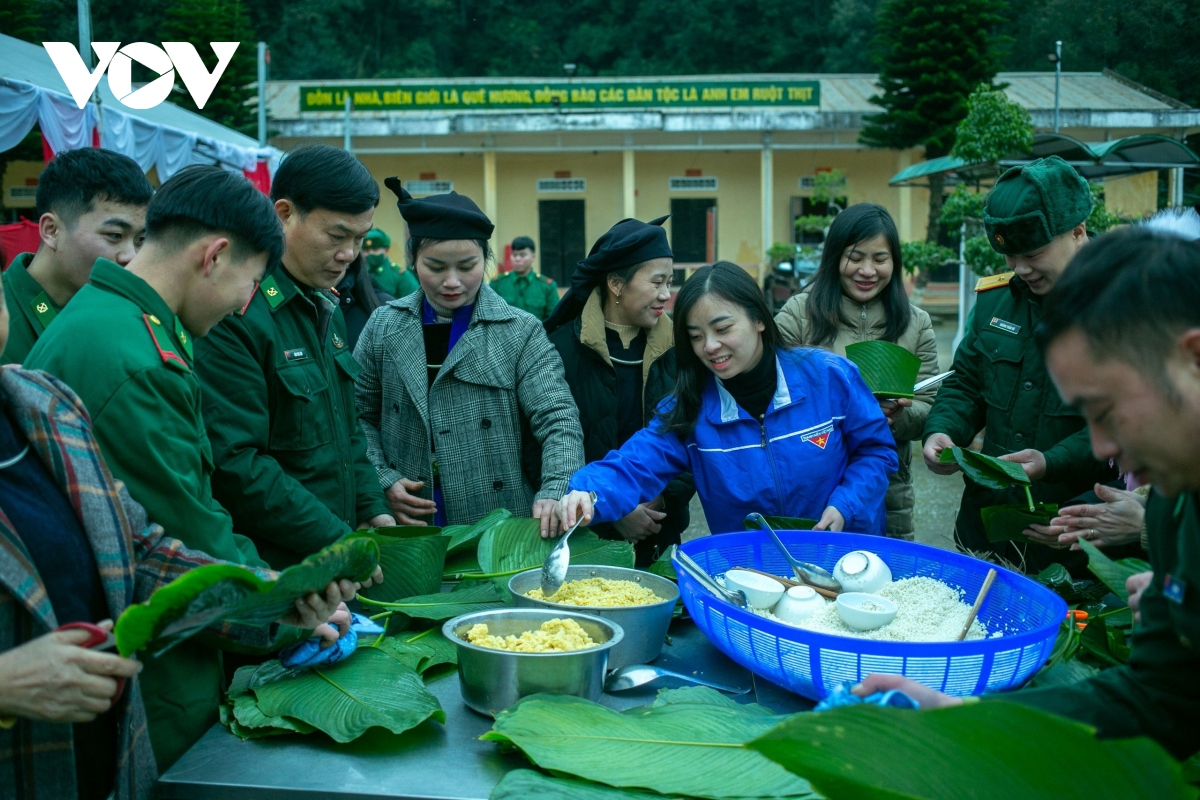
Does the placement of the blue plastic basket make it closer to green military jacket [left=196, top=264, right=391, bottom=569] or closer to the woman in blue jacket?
the woman in blue jacket

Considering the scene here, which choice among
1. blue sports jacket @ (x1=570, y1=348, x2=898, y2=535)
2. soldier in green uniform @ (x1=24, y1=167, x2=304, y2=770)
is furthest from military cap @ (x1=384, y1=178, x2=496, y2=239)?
soldier in green uniform @ (x1=24, y1=167, x2=304, y2=770)

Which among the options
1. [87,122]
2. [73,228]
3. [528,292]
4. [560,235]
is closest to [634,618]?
[73,228]

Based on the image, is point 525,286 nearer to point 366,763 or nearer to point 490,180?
point 366,763

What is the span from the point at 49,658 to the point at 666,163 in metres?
19.6

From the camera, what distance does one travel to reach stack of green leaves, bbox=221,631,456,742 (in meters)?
1.51

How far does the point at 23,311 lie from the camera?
2.71m

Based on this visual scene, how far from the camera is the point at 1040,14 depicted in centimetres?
2025

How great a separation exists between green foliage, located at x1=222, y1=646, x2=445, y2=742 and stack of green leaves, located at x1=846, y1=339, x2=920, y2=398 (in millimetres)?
1566

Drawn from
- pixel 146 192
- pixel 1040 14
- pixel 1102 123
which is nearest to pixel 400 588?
pixel 146 192

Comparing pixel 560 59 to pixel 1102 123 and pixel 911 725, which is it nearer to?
pixel 1102 123

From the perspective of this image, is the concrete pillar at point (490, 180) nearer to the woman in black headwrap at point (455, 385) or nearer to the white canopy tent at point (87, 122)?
the white canopy tent at point (87, 122)

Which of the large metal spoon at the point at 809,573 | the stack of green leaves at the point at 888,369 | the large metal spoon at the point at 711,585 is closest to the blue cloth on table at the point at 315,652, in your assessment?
the large metal spoon at the point at 711,585

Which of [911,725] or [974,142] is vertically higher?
[974,142]

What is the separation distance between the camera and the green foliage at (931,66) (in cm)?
1795
